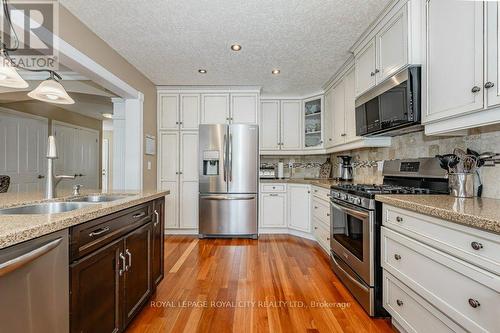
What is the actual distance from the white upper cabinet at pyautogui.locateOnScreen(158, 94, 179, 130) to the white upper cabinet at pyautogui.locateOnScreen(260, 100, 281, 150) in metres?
1.46

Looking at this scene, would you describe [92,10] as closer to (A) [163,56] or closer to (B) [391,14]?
(A) [163,56]

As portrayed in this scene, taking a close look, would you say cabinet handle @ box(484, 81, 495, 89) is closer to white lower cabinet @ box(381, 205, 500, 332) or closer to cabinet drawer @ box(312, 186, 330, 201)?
white lower cabinet @ box(381, 205, 500, 332)

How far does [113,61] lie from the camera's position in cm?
283

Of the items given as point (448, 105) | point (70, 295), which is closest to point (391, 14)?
point (448, 105)

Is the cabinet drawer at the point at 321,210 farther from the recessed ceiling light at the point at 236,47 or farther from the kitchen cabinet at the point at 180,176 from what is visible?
the recessed ceiling light at the point at 236,47

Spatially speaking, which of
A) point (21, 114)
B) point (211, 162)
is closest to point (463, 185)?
point (211, 162)

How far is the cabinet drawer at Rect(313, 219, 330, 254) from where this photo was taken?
3.06 metres

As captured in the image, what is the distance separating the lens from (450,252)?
3.96 feet

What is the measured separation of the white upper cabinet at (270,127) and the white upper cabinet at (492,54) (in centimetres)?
329

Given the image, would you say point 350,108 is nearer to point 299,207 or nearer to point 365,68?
point 365,68

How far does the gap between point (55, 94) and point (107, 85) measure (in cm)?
85

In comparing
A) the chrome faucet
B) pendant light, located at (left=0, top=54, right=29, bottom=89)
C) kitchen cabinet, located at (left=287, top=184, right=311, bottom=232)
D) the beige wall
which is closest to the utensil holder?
kitchen cabinet, located at (left=287, top=184, right=311, bottom=232)

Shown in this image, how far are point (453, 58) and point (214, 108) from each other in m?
3.19

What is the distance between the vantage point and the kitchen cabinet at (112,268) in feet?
3.82
